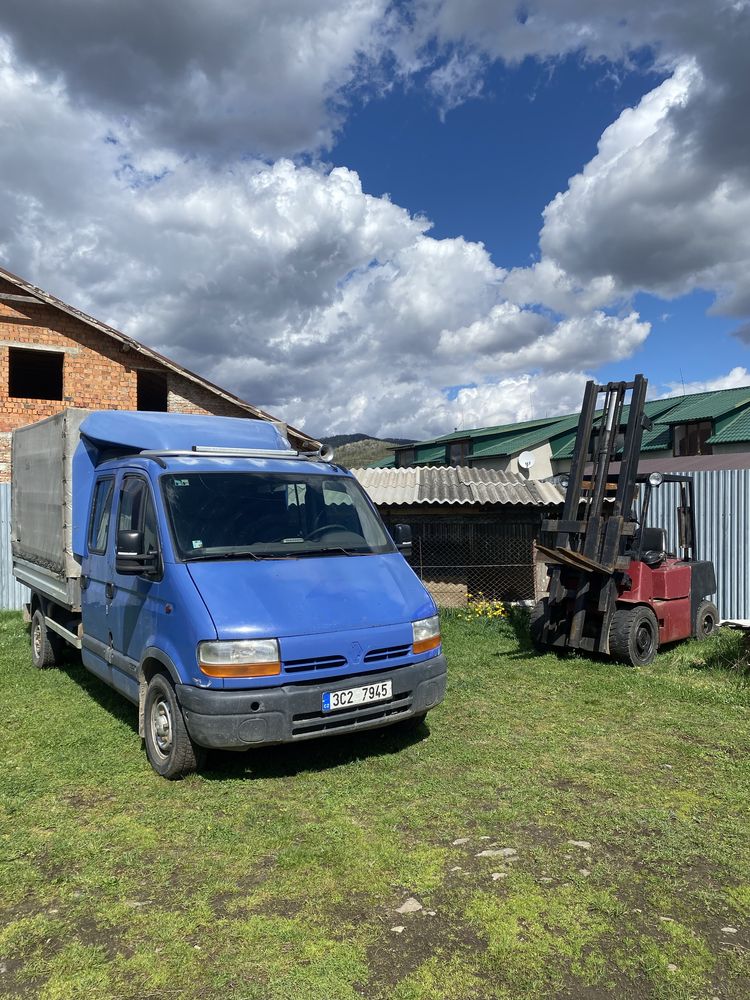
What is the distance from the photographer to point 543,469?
115 ft

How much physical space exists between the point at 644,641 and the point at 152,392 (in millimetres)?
15822

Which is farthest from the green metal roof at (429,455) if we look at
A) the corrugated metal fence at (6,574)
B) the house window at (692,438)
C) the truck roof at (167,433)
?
the truck roof at (167,433)

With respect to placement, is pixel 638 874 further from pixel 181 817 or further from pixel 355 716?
pixel 181 817

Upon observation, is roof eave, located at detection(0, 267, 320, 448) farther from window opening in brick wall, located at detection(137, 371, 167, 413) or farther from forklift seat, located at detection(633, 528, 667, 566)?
forklift seat, located at detection(633, 528, 667, 566)

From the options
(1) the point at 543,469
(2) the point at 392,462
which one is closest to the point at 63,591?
(1) the point at 543,469

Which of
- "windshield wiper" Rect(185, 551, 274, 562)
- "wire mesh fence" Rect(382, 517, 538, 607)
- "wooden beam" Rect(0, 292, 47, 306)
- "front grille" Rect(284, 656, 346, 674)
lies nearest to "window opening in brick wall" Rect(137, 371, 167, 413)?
"wooden beam" Rect(0, 292, 47, 306)

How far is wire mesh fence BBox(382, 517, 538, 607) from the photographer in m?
11.5

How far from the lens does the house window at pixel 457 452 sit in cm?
3888

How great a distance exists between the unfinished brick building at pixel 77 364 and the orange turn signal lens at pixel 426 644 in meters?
11.7

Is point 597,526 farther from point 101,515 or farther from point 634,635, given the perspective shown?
point 101,515

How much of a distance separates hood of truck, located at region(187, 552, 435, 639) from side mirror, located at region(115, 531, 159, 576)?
37 cm

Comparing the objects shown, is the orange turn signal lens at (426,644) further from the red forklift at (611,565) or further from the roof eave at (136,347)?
the roof eave at (136,347)

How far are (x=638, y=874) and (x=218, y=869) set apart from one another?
82.4 inches

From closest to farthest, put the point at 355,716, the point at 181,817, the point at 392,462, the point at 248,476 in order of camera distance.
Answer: the point at 181,817
the point at 355,716
the point at 248,476
the point at 392,462
